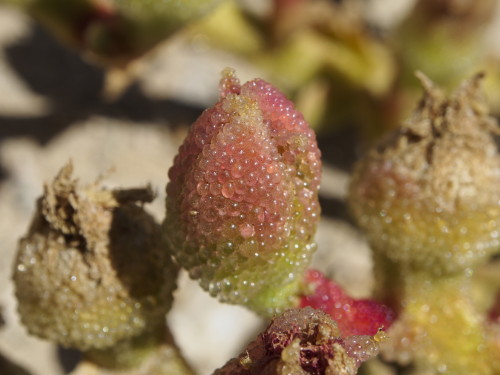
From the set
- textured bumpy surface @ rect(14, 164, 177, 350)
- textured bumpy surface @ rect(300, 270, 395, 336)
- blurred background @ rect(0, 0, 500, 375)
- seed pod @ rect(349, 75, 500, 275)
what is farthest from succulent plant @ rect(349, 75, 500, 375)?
blurred background @ rect(0, 0, 500, 375)

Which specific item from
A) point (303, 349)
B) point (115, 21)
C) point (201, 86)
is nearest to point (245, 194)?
point (303, 349)

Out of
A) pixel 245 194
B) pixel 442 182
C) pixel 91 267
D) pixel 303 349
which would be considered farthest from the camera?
pixel 442 182

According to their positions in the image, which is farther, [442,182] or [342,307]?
[442,182]

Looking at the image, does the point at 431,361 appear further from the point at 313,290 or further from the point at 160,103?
the point at 160,103

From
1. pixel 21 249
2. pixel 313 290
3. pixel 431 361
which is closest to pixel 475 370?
pixel 431 361

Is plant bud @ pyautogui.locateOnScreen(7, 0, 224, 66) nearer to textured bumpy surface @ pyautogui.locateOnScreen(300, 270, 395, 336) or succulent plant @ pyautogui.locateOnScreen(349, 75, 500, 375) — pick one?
succulent plant @ pyautogui.locateOnScreen(349, 75, 500, 375)

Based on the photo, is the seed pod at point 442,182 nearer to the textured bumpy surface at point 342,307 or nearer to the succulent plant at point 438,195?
the succulent plant at point 438,195

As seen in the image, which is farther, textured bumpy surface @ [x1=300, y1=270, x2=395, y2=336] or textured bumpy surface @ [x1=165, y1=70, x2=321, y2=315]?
textured bumpy surface @ [x1=300, y1=270, x2=395, y2=336]

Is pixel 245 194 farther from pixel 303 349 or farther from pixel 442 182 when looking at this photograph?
pixel 442 182
